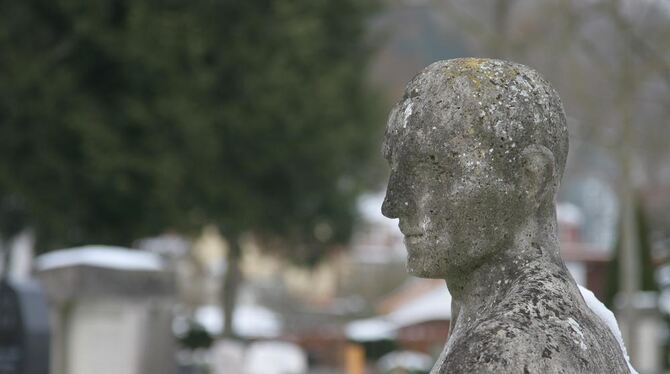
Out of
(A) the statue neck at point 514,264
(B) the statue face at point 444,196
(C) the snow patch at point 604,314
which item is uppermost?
(B) the statue face at point 444,196

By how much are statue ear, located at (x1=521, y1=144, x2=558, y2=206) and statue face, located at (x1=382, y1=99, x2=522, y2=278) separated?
1.8 inches

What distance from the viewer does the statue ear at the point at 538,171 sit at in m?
3.01

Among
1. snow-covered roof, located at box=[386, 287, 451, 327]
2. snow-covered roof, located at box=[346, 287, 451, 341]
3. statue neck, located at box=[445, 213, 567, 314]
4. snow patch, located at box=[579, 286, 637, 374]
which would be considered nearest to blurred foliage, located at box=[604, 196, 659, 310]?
snow-covered roof, located at box=[346, 287, 451, 341]

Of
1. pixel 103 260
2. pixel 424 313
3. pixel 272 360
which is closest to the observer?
pixel 103 260

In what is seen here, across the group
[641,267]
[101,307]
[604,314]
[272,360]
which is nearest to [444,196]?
[604,314]

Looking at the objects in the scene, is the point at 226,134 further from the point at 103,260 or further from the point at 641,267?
the point at 103,260

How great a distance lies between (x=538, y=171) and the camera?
3.02 meters

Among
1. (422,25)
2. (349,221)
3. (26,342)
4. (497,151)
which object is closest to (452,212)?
(497,151)

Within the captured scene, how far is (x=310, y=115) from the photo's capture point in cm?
2505

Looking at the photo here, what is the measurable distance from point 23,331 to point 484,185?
7122 millimetres

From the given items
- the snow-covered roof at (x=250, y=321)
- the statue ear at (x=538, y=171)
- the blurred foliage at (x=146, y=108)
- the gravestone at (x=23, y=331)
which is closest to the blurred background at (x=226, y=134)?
the blurred foliage at (x=146, y=108)

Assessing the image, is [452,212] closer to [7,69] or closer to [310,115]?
→ [7,69]

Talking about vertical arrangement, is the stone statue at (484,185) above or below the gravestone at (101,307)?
below

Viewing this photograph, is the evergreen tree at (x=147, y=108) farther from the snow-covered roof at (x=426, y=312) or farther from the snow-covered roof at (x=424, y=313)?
the snow-covered roof at (x=426, y=312)
